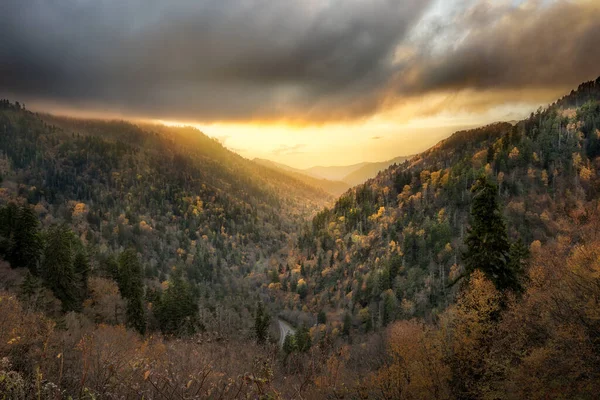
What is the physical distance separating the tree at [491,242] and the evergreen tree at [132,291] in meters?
51.6

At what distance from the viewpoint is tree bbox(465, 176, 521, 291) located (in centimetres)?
2464

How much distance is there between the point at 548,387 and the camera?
60.9ft

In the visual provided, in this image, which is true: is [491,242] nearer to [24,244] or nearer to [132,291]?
[132,291]

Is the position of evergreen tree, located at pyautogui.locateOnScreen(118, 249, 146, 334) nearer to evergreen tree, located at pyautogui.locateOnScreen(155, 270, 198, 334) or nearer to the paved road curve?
evergreen tree, located at pyautogui.locateOnScreen(155, 270, 198, 334)

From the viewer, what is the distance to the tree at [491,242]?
24641 millimetres

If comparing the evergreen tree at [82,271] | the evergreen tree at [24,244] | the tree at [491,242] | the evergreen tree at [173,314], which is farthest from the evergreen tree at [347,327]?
the tree at [491,242]

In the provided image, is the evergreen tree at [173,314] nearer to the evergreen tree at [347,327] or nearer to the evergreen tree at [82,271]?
the evergreen tree at [82,271]

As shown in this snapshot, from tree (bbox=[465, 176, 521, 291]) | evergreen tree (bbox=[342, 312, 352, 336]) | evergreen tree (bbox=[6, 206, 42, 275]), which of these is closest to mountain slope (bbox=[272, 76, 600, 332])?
evergreen tree (bbox=[342, 312, 352, 336])

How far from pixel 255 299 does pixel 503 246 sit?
148346 millimetres

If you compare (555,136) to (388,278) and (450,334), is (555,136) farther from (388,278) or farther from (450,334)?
(450,334)

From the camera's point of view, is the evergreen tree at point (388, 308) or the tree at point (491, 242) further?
the evergreen tree at point (388, 308)

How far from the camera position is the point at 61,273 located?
157ft

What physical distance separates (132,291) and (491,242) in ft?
188

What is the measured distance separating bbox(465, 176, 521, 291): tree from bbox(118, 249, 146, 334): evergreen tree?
169 ft
